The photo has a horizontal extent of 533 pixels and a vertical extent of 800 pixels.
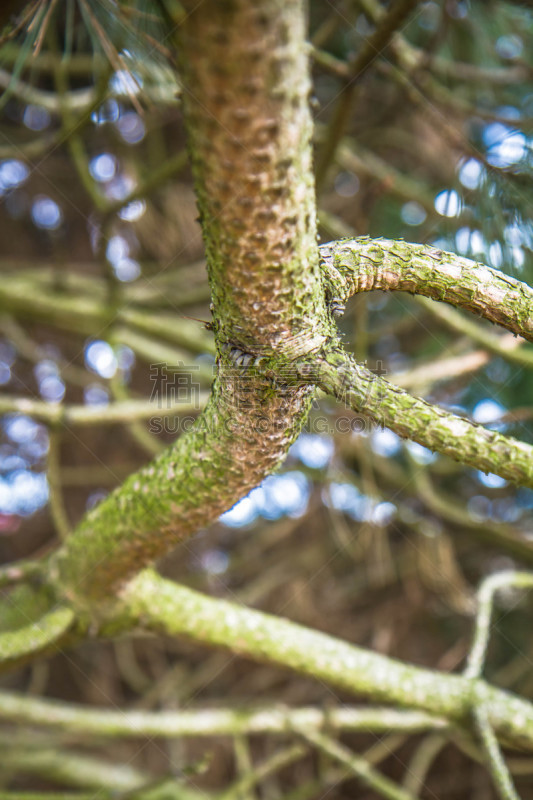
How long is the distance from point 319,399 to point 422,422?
75 cm

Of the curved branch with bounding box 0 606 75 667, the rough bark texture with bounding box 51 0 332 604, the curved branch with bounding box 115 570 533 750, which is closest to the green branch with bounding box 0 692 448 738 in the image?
the curved branch with bounding box 115 570 533 750

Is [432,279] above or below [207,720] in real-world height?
above

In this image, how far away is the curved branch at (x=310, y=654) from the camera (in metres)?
0.76

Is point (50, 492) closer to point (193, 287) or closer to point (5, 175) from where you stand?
point (193, 287)

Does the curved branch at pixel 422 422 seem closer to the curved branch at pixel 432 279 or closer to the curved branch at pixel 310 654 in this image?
the curved branch at pixel 432 279

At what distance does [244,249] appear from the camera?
0.34 meters

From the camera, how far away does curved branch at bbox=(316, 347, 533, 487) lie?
1.33 feet

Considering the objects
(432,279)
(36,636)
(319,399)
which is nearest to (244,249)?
(432,279)

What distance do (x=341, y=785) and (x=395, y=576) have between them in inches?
24.3

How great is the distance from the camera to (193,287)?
160 cm

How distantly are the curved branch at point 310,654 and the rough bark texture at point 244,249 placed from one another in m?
0.21

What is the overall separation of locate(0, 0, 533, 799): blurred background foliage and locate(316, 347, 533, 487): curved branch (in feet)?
1.75

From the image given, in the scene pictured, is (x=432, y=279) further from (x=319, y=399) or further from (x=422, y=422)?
(x=319, y=399)

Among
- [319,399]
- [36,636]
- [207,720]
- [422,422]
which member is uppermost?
[319,399]
